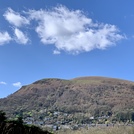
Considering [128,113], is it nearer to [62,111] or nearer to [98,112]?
[98,112]

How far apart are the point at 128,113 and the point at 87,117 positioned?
2157 cm

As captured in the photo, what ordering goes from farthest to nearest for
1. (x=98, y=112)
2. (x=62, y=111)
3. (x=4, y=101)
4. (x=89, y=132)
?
(x=4, y=101)
(x=62, y=111)
(x=98, y=112)
(x=89, y=132)

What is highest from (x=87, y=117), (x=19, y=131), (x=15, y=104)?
(x=15, y=104)

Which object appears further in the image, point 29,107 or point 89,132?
point 29,107

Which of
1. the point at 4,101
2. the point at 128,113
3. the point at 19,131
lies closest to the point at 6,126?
the point at 19,131

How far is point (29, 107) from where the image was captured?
616 feet

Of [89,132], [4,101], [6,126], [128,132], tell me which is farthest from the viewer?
[4,101]

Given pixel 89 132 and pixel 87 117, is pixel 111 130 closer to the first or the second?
pixel 89 132

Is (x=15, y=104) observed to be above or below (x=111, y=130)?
above

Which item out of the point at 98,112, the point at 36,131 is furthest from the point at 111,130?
the point at 98,112

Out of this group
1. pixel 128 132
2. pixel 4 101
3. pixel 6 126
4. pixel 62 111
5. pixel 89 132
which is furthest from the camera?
pixel 4 101

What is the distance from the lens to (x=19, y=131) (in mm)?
18719

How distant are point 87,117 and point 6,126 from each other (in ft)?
453

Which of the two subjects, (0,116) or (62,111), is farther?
(62,111)
